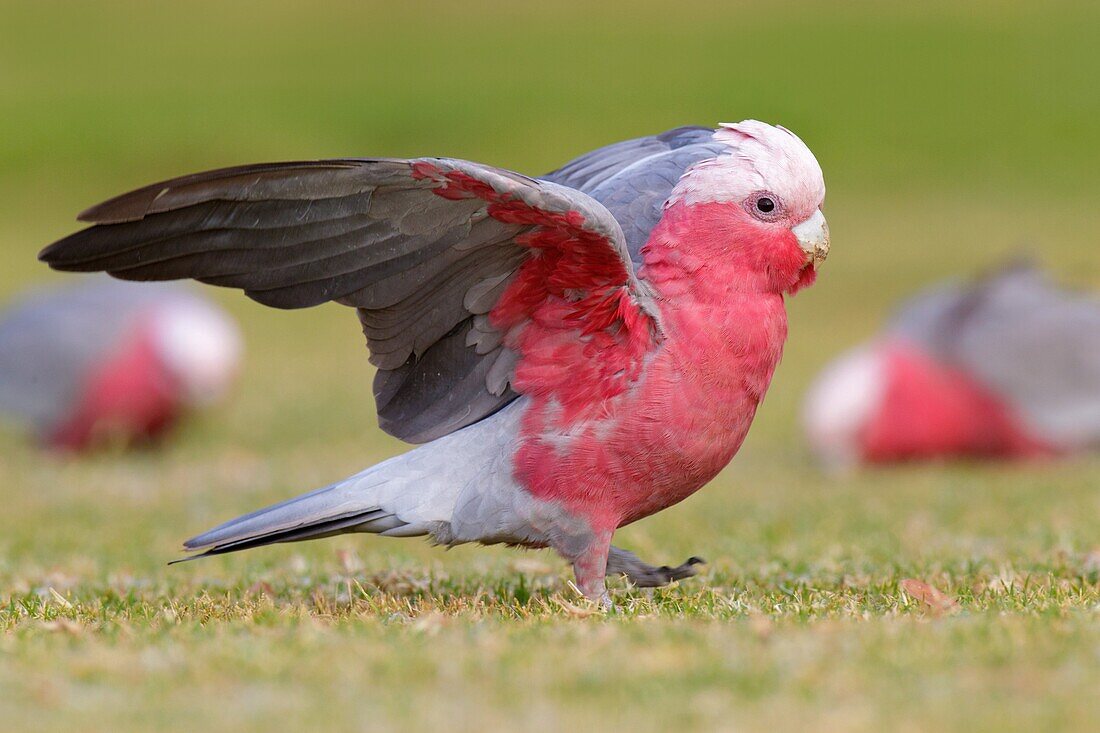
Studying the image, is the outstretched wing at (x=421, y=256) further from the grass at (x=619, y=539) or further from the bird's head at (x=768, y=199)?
the grass at (x=619, y=539)

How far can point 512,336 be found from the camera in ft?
15.0

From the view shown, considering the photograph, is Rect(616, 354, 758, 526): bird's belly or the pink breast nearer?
Rect(616, 354, 758, 526): bird's belly

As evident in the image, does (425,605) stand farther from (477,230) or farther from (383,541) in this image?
(383,541)

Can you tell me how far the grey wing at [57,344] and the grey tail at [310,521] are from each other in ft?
19.2

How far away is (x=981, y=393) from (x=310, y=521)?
6.15 meters

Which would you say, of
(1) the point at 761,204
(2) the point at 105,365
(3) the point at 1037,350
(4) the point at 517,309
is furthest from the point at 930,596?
(2) the point at 105,365

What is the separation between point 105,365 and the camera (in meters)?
10.0

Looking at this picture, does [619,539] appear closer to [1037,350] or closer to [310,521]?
[310,521]

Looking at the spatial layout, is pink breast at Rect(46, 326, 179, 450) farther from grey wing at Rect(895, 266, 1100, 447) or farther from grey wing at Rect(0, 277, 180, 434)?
grey wing at Rect(895, 266, 1100, 447)

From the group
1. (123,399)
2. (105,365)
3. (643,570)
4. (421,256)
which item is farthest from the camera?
(105,365)

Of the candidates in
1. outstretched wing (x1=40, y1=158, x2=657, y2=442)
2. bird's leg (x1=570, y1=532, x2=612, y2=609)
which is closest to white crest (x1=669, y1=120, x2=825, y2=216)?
outstretched wing (x1=40, y1=158, x2=657, y2=442)

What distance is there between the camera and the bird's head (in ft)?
14.6

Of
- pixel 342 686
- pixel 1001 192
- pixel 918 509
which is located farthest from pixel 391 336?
pixel 1001 192

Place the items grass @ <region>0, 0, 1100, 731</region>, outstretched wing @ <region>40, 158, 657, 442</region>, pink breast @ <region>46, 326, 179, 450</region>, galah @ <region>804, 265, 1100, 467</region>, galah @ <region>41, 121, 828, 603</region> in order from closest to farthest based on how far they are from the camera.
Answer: grass @ <region>0, 0, 1100, 731</region> < outstretched wing @ <region>40, 158, 657, 442</region> < galah @ <region>41, 121, 828, 603</region> < galah @ <region>804, 265, 1100, 467</region> < pink breast @ <region>46, 326, 179, 450</region>
